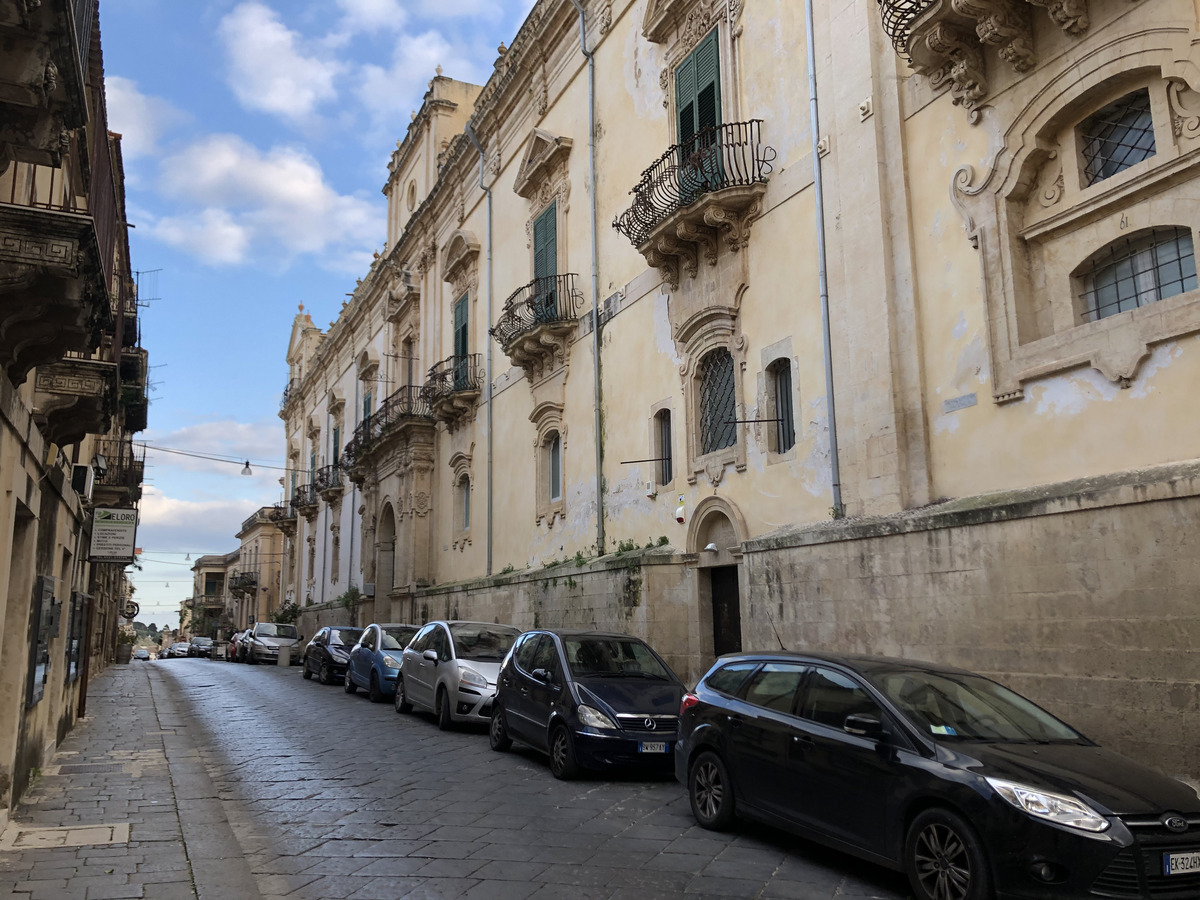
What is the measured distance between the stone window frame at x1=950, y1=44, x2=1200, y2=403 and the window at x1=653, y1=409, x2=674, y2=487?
269 inches

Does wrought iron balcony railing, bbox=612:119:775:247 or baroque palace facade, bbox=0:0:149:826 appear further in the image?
wrought iron balcony railing, bbox=612:119:775:247

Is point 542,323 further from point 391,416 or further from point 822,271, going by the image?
point 391,416

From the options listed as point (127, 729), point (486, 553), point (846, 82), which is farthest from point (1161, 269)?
point (486, 553)

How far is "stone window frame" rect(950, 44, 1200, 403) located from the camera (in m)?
8.07

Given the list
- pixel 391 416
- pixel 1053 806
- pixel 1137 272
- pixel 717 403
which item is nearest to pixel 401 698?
pixel 717 403

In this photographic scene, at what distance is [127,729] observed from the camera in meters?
14.1

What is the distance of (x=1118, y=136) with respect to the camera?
29.2 feet

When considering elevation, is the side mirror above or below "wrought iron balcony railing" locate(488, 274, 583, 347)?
below

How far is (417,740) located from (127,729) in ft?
15.6

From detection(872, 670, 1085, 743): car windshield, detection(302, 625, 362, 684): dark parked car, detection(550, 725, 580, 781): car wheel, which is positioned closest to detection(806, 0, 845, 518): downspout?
detection(550, 725, 580, 781): car wheel

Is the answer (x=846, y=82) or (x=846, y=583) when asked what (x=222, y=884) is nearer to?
(x=846, y=583)

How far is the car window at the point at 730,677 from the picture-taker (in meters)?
7.38

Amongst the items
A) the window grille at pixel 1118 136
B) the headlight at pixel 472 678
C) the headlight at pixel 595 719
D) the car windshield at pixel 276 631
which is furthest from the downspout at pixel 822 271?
the car windshield at pixel 276 631

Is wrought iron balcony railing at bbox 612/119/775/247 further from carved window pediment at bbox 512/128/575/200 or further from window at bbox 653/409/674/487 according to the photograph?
carved window pediment at bbox 512/128/575/200
